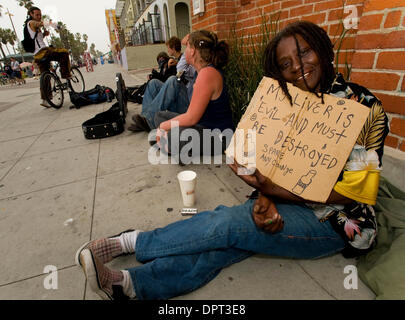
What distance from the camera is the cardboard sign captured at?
1.12 meters

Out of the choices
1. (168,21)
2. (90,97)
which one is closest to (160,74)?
(90,97)

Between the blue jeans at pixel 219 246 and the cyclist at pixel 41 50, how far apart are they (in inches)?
237

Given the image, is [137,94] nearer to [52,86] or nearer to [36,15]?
[52,86]

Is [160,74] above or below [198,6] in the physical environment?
below

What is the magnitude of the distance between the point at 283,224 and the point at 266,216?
10 cm

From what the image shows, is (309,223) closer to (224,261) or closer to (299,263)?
(299,263)

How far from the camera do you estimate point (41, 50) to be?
17.4ft

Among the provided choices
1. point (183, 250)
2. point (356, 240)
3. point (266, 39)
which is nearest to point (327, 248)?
point (356, 240)

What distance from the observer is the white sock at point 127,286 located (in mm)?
1182

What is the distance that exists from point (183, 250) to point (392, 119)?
1706 mm

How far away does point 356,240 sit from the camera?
1188 millimetres

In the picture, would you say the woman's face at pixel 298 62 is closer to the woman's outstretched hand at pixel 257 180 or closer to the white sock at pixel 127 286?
the woman's outstretched hand at pixel 257 180

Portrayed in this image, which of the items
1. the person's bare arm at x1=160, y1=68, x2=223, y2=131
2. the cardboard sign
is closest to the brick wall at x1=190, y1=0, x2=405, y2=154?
the cardboard sign
